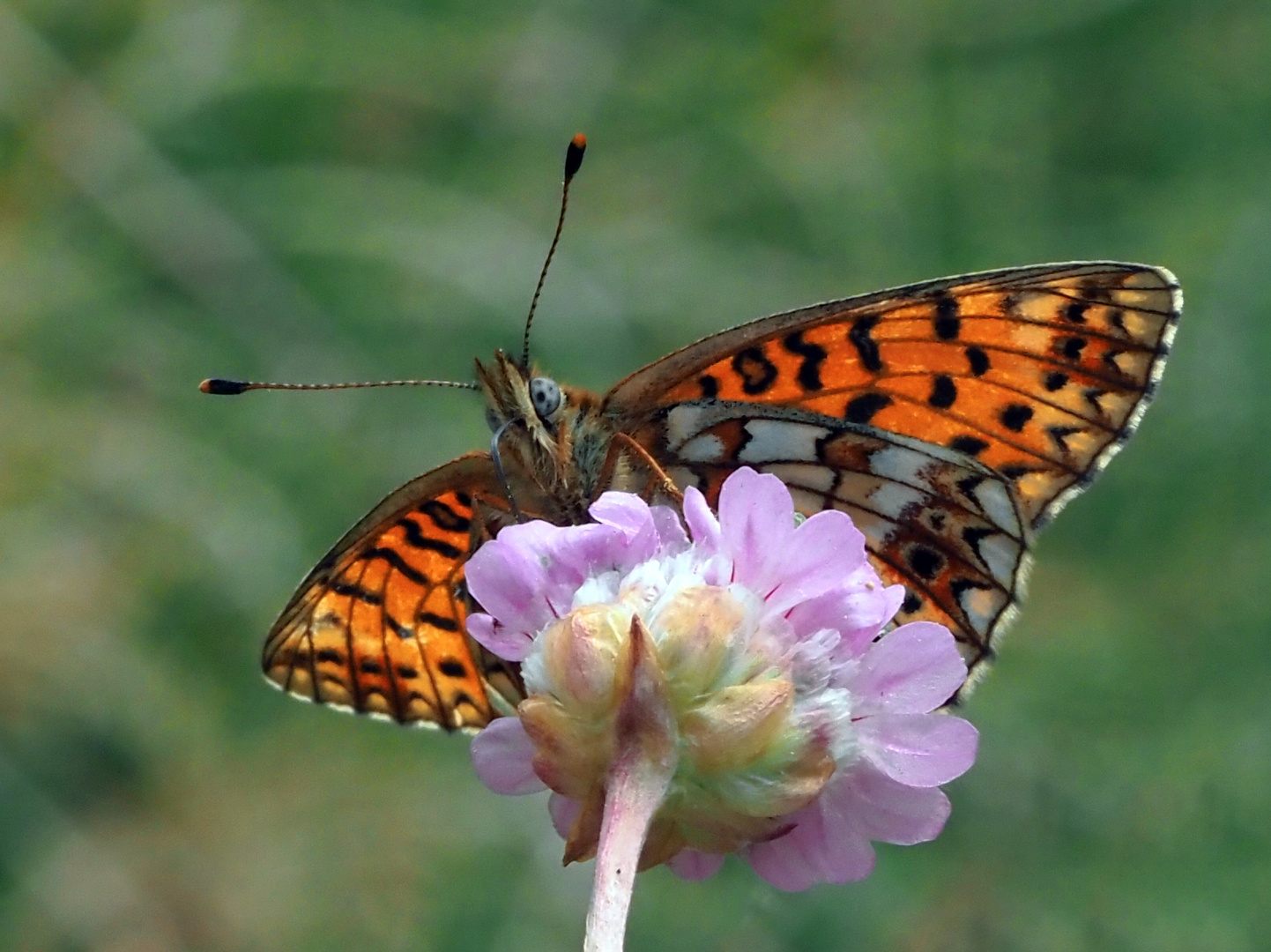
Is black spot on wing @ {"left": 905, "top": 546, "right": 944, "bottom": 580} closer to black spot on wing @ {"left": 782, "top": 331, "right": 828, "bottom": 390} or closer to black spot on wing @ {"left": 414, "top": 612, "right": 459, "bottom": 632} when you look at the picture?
black spot on wing @ {"left": 782, "top": 331, "right": 828, "bottom": 390}

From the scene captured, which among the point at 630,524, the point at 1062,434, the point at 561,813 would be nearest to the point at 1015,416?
the point at 1062,434

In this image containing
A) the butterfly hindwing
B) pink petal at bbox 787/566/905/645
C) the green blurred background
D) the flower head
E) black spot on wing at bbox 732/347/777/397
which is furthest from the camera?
the green blurred background

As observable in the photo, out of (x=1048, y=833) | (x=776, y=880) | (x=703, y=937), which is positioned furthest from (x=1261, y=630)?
(x=776, y=880)

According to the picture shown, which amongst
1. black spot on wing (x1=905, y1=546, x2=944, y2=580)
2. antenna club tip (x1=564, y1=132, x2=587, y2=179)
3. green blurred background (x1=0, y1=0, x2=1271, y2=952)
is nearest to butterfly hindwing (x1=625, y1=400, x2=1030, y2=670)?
black spot on wing (x1=905, y1=546, x2=944, y2=580)

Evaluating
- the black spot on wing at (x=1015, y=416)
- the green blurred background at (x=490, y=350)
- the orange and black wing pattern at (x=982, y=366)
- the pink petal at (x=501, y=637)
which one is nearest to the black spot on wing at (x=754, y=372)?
the orange and black wing pattern at (x=982, y=366)

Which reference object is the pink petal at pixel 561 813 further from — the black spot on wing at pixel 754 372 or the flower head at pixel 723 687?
the black spot on wing at pixel 754 372

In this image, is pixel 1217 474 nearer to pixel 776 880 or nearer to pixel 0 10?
pixel 776 880

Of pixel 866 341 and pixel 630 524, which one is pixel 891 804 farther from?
pixel 866 341
